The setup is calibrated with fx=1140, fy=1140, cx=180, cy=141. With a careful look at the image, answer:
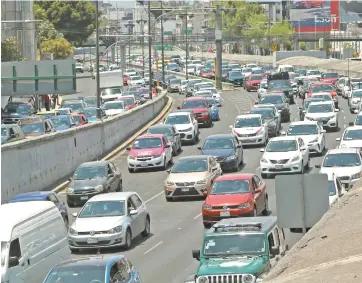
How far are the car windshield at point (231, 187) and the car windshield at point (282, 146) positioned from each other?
9342 mm

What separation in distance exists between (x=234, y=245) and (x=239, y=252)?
32cm

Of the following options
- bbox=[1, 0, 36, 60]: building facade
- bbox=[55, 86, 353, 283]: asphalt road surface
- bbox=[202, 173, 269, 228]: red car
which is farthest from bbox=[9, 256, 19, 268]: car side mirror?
bbox=[1, 0, 36, 60]: building facade

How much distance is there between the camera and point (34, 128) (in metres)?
46.4

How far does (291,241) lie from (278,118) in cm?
Answer: 2649

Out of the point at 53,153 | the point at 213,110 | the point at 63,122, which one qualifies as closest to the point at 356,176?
the point at 53,153

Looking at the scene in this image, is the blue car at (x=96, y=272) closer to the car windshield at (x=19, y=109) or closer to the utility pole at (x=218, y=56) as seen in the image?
the car windshield at (x=19, y=109)

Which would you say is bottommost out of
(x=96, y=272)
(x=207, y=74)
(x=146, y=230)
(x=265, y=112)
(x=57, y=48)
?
(x=207, y=74)

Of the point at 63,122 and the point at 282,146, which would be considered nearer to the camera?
the point at 282,146

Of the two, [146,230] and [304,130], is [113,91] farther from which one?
[146,230]

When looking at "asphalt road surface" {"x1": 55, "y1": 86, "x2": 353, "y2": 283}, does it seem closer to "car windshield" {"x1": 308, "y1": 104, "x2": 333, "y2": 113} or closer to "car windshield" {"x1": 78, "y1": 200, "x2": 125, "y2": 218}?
"car windshield" {"x1": 78, "y1": 200, "x2": 125, "y2": 218}

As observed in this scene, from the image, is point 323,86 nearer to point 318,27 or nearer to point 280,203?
point 280,203

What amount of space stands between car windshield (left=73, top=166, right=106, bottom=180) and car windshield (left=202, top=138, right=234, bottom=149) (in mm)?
6064

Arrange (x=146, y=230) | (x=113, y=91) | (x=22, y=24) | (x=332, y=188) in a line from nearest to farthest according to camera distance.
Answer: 1. (x=332, y=188)
2. (x=146, y=230)
3. (x=113, y=91)
4. (x=22, y=24)

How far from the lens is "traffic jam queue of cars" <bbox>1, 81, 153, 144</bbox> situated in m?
44.0
